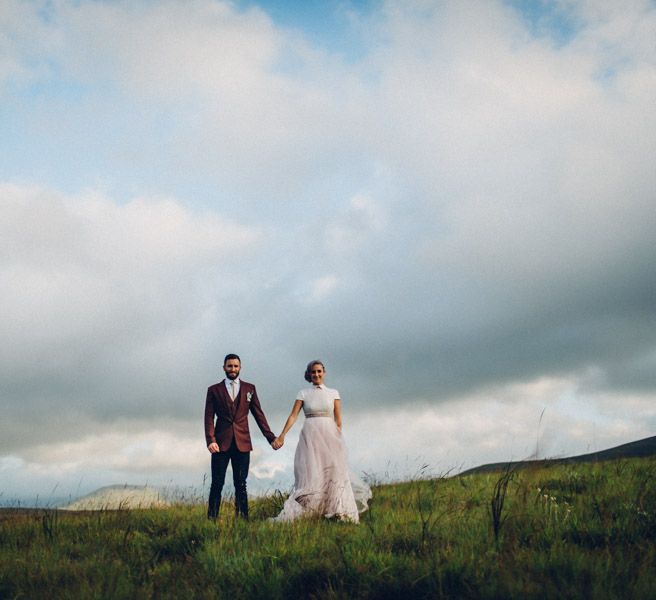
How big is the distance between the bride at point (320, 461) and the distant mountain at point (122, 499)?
220 centimetres

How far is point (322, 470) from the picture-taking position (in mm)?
9086

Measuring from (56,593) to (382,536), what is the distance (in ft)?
9.91

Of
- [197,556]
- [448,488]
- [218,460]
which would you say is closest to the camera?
[197,556]

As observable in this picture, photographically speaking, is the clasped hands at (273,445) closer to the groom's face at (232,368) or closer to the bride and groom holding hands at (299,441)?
the bride and groom holding hands at (299,441)

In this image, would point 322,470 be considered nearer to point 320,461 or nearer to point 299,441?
point 320,461

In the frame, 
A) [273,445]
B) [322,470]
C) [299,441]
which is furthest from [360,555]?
[299,441]

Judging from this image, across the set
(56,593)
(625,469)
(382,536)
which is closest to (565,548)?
(382,536)

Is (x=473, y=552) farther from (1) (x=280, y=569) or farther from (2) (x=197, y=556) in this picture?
(2) (x=197, y=556)

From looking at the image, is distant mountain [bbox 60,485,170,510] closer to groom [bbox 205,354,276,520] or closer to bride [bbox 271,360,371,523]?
groom [bbox 205,354,276,520]

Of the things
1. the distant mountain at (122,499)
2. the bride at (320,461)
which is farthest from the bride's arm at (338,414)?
the distant mountain at (122,499)

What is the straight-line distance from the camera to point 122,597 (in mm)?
4695

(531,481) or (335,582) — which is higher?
(531,481)

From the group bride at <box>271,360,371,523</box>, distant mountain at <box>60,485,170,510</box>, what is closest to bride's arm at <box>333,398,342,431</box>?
bride at <box>271,360,371,523</box>

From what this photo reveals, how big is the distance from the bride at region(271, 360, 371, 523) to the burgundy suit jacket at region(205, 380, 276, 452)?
1.93ft
